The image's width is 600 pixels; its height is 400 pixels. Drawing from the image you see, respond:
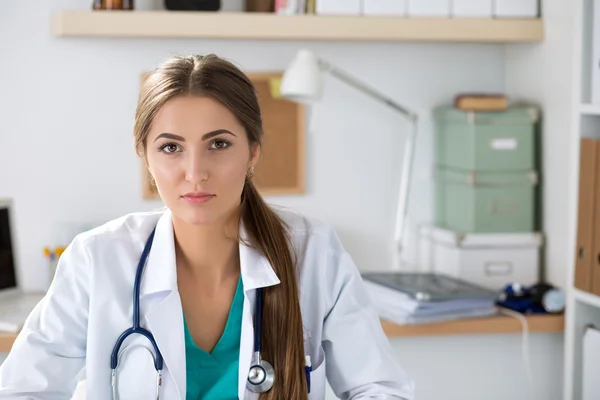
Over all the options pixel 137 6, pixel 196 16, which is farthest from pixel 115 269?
pixel 137 6

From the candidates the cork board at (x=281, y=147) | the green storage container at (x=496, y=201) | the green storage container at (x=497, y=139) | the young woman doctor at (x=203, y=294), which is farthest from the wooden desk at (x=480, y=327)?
the young woman doctor at (x=203, y=294)

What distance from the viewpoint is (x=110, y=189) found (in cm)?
292

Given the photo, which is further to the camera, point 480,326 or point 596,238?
point 480,326

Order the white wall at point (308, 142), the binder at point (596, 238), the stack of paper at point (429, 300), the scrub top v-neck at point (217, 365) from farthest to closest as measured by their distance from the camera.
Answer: the white wall at point (308, 142) → the stack of paper at point (429, 300) → the binder at point (596, 238) → the scrub top v-neck at point (217, 365)

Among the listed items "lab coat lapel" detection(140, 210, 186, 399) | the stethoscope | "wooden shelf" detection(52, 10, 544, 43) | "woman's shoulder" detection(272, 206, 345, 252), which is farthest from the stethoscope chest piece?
"wooden shelf" detection(52, 10, 544, 43)

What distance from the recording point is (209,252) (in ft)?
5.99

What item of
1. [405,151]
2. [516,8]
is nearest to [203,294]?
[405,151]

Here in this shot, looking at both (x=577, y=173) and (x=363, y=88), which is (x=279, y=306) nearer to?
(x=577, y=173)

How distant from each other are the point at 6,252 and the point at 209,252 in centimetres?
115

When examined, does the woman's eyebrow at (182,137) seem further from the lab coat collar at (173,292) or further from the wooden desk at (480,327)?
the wooden desk at (480,327)

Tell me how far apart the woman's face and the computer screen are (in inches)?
47.2

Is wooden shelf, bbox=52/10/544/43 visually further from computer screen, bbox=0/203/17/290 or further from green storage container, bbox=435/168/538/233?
computer screen, bbox=0/203/17/290

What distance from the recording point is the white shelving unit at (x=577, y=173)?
2.44 metres

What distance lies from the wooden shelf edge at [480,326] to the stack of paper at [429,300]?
0.06 ft
